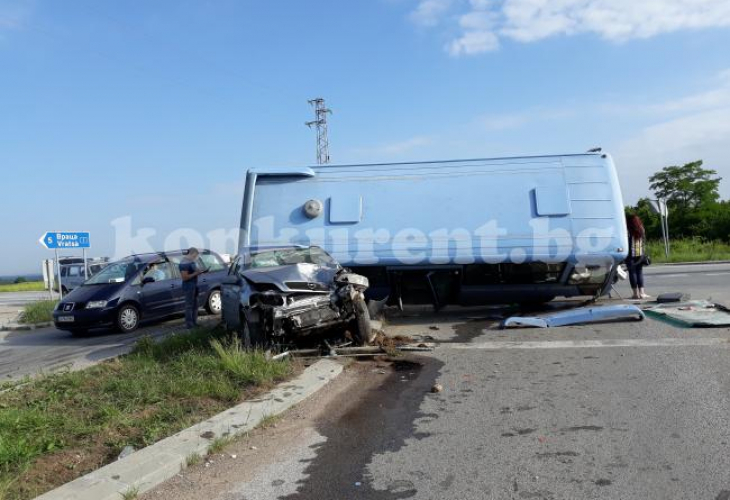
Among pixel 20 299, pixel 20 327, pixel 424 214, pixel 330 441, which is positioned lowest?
pixel 20 299

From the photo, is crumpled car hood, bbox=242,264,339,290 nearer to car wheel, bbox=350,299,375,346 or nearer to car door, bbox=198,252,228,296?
car wheel, bbox=350,299,375,346

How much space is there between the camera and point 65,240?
17.8 meters

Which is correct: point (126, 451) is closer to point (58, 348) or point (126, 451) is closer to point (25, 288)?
point (58, 348)

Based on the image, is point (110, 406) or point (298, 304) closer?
point (110, 406)

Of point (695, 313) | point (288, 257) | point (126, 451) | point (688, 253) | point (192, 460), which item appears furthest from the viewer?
point (688, 253)

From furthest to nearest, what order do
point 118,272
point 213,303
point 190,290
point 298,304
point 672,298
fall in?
point 213,303, point 118,272, point 190,290, point 672,298, point 298,304

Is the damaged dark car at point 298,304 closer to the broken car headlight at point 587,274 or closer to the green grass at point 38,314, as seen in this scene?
the broken car headlight at point 587,274

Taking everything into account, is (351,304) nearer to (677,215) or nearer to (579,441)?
(579,441)

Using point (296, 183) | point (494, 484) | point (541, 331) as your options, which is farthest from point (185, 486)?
point (296, 183)

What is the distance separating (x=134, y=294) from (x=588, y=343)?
9.09m

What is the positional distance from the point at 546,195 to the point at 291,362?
5.45 meters

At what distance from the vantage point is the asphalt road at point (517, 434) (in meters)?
3.69

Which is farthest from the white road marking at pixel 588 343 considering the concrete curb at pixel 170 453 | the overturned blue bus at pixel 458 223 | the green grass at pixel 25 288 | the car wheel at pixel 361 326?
the green grass at pixel 25 288

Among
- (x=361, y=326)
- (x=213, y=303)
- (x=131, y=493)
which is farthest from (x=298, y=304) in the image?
(x=213, y=303)
